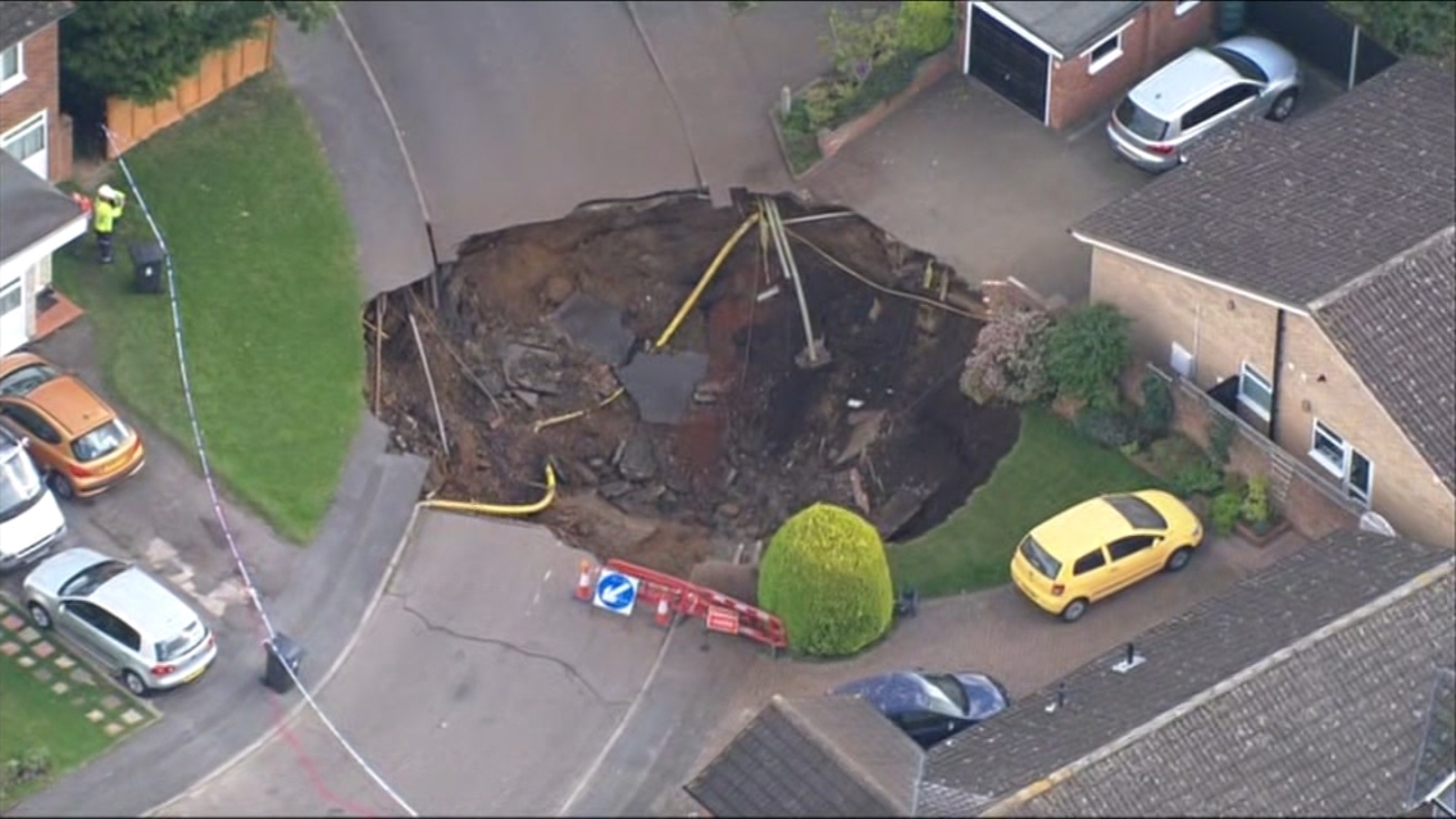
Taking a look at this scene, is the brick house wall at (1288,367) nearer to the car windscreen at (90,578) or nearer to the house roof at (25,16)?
the car windscreen at (90,578)

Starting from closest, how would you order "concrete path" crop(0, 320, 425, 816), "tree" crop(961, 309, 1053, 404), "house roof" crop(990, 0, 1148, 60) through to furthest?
"concrete path" crop(0, 320, 425, 816)
"tree" crop(961, 309, 1053, 404)
"house roof" crop(990, 0, 1148, 60)

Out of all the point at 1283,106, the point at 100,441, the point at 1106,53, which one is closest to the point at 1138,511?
the point at 1283,106

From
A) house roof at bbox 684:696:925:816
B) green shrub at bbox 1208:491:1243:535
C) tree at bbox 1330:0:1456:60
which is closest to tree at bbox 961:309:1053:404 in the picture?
green shrub at bbox 1208:491:1243:535

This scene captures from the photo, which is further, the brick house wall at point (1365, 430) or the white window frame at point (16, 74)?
the white window frame at point (16, 74)

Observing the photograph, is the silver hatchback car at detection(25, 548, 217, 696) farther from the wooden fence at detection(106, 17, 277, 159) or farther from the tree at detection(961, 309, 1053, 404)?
the tree at detection(961, 309, 1053, 404)

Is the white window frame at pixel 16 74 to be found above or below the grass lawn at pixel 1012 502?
above

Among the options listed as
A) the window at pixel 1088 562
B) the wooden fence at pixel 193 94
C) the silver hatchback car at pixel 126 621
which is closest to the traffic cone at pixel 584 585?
the silver hatchback car at pixel 126 621
